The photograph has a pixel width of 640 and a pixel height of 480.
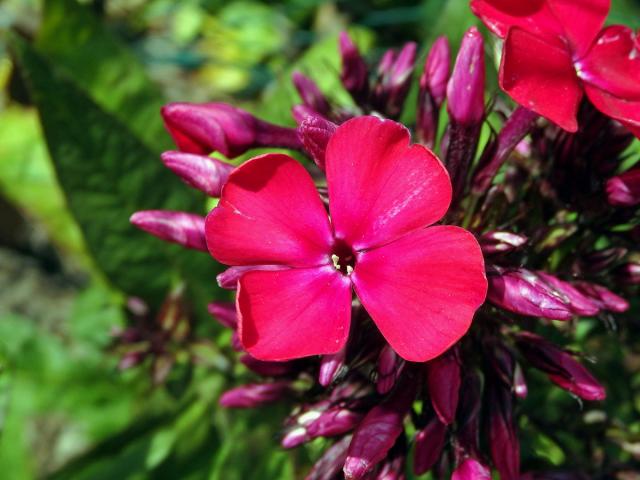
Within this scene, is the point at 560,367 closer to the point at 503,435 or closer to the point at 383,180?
the point at 503,435

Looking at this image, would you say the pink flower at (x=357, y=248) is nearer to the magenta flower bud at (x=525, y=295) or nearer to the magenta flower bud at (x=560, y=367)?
the magenta flower bud at (x=525, y=295)

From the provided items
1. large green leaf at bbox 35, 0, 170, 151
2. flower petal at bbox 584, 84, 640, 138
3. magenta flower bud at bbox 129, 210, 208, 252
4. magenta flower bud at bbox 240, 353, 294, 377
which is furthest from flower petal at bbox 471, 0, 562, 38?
large green leaf at bbox 35, 0, 170, 151

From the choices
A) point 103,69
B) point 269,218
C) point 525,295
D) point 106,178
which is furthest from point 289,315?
point 103,69

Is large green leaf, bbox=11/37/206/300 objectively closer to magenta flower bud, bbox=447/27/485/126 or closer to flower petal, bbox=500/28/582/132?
magenta flower bud, bbox=447/27/485/126

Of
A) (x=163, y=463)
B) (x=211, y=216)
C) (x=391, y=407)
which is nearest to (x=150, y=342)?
(x=163, y=463)

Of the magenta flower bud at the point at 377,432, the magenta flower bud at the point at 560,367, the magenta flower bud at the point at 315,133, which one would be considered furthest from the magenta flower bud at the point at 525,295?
the magenta flower bud at the point at 315,133

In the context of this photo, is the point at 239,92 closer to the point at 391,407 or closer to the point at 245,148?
the point at 245,148
